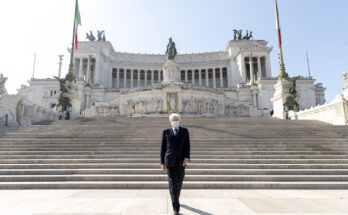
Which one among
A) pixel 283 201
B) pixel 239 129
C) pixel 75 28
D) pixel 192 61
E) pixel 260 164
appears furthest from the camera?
pixel 192 61

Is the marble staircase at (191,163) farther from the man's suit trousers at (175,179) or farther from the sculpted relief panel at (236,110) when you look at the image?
the sculpted relief panel at (236,110)

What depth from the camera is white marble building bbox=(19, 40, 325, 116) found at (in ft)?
99.6

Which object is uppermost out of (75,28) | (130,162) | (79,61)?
(79,61)

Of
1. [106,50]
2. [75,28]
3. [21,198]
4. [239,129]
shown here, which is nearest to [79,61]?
[106,50]

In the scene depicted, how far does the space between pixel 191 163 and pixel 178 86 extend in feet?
74.4

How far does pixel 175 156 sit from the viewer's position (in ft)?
13.2

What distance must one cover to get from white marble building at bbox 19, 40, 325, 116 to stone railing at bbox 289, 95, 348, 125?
1426cm

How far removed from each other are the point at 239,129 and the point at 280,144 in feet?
11.2

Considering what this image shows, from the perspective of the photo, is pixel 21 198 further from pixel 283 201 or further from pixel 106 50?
pixel 106 50

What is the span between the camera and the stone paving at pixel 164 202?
4.11 meters

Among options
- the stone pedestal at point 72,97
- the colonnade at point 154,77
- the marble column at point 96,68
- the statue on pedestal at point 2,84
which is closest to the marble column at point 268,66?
the colonnade at point 154,77

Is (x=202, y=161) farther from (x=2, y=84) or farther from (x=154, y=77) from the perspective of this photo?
(x=154, y=77)

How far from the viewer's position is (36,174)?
7.43 m

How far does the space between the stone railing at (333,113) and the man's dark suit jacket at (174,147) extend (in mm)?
16197
